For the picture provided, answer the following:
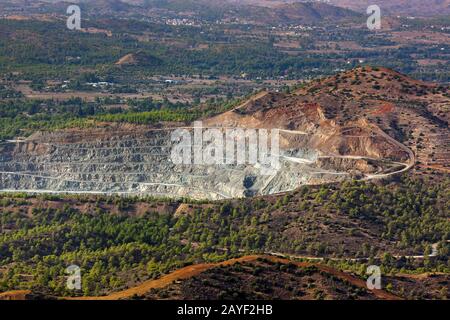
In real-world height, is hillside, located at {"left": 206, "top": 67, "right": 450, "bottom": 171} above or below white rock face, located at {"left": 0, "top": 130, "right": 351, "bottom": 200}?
above

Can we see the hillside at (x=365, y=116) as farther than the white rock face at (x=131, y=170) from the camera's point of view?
No

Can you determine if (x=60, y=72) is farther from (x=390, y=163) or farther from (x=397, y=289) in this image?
(x=397, y=289)

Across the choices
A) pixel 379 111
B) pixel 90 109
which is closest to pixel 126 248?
pixel 379 111

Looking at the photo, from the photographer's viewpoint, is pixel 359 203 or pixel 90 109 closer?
pixel 359 203

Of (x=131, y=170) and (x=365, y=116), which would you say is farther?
(x=131, y=170)

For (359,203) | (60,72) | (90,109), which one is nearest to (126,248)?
(359,203)

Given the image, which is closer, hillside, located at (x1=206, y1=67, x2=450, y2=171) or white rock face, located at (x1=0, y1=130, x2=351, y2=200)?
hillside, located at (x1=206, y1=67, x2=450, y2=171)

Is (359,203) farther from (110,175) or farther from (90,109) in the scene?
(90,109)
